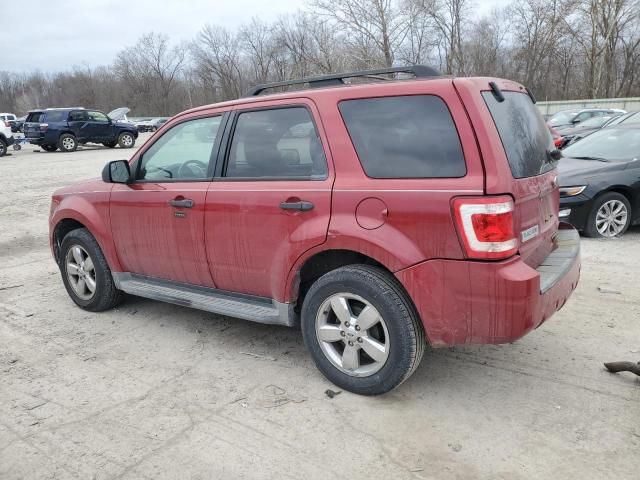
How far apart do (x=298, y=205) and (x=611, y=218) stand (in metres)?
5.35

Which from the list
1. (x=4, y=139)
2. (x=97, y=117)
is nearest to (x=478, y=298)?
(x=97, y=117)

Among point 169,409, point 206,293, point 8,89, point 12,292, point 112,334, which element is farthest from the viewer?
point 8,89

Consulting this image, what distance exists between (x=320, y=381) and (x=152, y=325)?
1.84 m

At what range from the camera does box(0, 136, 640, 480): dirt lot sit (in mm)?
2672

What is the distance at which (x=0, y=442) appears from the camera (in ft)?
9.70

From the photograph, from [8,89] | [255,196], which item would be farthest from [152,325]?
[8,89]

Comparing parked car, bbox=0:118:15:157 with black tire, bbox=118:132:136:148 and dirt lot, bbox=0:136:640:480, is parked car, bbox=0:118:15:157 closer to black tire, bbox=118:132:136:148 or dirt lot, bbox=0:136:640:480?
black tire, bbox=118:132:136:148

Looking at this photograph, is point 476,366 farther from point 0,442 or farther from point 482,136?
point 0,442

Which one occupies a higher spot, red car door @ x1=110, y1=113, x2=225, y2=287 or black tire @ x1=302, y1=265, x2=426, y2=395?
red car door @ x1=110, y1=113, x2=225, y2=287

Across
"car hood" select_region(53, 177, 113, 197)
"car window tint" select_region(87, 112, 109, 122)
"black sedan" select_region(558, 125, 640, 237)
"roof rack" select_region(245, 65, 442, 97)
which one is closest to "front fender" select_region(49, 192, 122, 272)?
"car hood" select_region(53, 177, 113, 197)

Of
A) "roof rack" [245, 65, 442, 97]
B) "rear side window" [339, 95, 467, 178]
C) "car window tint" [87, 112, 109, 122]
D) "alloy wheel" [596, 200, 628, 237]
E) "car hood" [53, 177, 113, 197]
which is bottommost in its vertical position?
"alloy wheel" [596, 200, 628, 237]

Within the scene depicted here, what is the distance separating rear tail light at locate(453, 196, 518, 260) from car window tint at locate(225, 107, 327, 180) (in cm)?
92

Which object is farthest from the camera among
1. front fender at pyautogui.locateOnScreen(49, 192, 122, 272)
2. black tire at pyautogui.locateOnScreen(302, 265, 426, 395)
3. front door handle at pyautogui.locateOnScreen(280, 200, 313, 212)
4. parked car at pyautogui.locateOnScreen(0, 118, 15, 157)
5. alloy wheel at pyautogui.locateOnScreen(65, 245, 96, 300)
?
parked car at pyautogui.locateOnScreen(0, 118, 15, 157)

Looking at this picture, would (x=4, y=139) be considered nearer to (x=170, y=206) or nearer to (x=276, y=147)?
(x=170, y=206)
